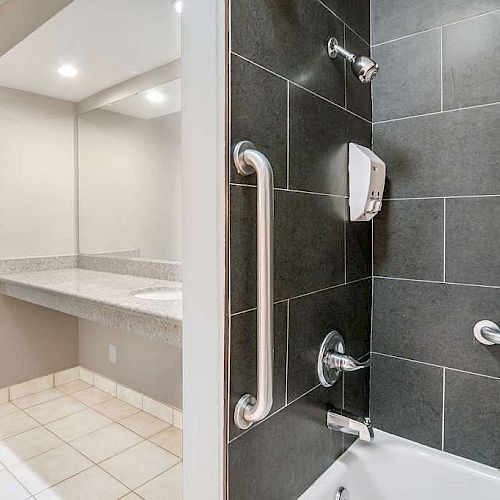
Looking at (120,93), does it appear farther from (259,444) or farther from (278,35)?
(259,444)

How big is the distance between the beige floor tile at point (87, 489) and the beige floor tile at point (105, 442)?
5.8 inches

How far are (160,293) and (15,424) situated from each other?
1.28 meters

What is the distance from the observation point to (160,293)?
6.98 feet

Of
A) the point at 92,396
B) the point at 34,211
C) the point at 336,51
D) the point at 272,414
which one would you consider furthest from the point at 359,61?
the point at 92,396

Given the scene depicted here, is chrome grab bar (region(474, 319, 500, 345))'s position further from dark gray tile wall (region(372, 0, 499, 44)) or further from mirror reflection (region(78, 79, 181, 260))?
mirror reflection (region(78, 79, 181, 260))

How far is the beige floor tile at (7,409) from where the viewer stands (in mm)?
2537

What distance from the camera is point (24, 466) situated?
1953 mm

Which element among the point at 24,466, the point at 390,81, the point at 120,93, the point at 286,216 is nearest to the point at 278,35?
the point at 286,216

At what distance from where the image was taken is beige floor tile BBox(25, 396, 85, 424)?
97.8 inches

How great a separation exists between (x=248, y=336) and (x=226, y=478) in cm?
33

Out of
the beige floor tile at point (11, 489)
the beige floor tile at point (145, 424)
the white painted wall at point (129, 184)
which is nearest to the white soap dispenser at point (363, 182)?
the white painted wall at point (129, 184)

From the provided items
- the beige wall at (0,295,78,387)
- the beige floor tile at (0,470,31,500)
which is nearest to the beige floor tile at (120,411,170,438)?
the beige floor tile at (0,470,31,500)

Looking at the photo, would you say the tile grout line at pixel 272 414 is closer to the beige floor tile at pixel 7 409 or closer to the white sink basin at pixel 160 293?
the white sink basin at pixel 160 293

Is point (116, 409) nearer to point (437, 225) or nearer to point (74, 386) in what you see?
point (74, 386)
